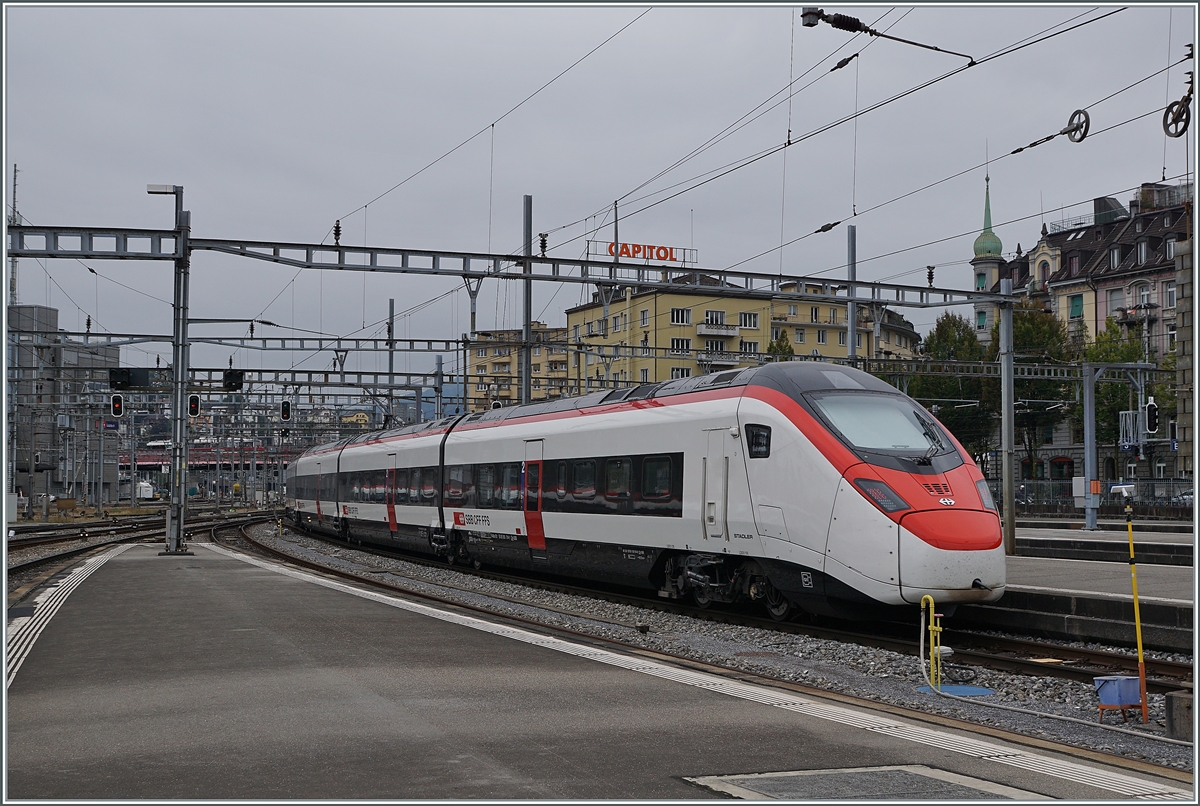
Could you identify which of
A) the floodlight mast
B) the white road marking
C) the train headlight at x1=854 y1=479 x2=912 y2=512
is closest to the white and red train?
the train headlight at x1=854 y1=479 x2=912 y2=512

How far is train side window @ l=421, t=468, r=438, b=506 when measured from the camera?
27156 mm

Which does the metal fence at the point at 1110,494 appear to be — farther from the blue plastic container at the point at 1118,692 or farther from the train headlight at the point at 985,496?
the blue plastic container at the point at 1118,692

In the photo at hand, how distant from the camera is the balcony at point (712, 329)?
85.1m

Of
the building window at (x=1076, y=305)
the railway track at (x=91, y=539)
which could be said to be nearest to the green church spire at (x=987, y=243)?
the building window at (x=1076, y=305)

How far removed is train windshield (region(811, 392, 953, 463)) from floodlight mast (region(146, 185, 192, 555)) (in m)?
18.4

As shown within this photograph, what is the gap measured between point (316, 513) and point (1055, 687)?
3502cm

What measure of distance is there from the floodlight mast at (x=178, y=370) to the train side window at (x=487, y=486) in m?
9.35

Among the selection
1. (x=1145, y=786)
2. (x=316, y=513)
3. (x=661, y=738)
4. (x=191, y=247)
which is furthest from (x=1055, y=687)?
(x=316, y=513)

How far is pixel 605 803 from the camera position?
6.29 m

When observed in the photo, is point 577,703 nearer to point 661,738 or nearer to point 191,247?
point 661,738

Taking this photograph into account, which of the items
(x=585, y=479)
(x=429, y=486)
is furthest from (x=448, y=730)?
(x=429, y=486)

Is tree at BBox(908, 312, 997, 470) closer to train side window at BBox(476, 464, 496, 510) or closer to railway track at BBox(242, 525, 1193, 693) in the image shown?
train side window at BBox(476, 464, 496, 510)

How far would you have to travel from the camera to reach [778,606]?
49.4ft

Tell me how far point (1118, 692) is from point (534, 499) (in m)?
13.1
